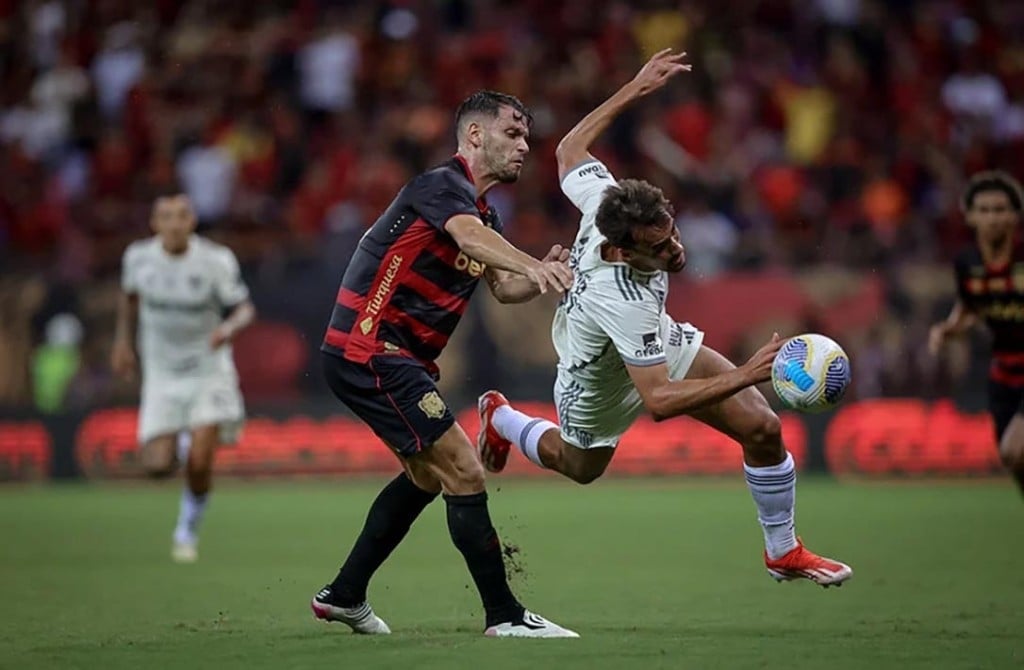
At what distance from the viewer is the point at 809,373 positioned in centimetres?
767

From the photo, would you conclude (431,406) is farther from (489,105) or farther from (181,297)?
(181,297)

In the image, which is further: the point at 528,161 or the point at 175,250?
the point at 528,161

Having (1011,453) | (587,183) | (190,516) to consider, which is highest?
(587,183)

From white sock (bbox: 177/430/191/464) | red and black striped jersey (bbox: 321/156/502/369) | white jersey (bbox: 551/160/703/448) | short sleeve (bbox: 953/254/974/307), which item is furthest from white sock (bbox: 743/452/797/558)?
white sock (bbox: 177/430/191/464)

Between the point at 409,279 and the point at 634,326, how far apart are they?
1076mm

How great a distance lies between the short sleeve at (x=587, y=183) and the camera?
862 cm

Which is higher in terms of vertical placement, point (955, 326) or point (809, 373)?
point (809, 373)

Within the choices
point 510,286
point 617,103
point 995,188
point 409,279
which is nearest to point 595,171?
point 617,103

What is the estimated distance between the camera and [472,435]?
59.7 ft

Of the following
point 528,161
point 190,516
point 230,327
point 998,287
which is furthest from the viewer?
point 528,161

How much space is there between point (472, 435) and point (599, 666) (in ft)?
37.5

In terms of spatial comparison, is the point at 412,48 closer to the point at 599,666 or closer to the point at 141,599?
the point at 141,599

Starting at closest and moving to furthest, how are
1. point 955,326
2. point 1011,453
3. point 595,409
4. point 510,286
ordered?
point 510,286 → point 595,409 → point 1011,453 → point 955,326

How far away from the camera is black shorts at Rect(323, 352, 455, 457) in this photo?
7.94 m
